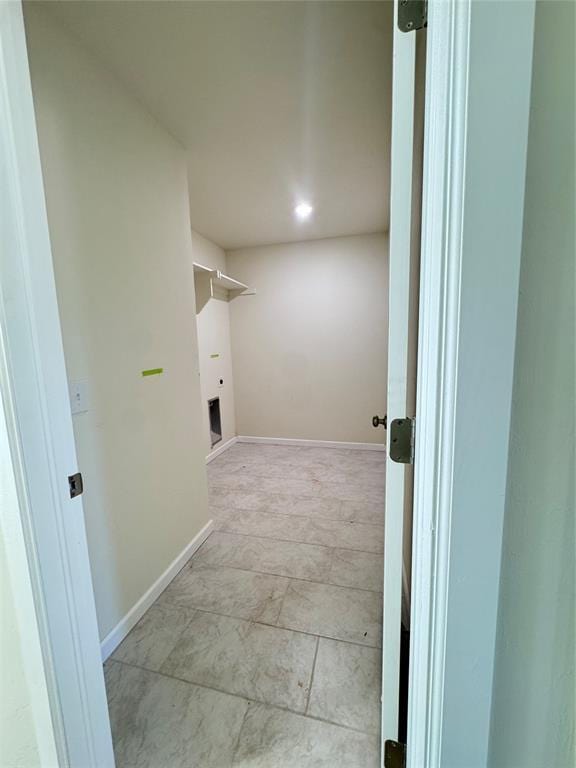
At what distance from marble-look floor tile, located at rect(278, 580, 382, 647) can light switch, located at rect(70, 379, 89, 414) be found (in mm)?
1380

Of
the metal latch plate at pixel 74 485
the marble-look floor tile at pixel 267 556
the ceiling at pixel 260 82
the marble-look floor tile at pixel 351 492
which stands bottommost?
the marble-look floor tile at pixel 351 492

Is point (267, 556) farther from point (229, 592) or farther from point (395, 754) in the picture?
point (395, 754)

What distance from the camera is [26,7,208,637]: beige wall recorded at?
1265 millimetres

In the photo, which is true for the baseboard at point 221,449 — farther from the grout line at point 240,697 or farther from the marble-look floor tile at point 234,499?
the grout line at point 240,697

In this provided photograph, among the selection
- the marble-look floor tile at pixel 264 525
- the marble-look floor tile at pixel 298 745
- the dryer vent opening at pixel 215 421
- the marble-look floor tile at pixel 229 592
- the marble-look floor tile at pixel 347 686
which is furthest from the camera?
the dryer vent opening at pixel 215 421

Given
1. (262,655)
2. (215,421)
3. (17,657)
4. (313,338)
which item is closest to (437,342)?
(17,657)

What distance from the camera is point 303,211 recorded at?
305 cm

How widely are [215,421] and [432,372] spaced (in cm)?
365

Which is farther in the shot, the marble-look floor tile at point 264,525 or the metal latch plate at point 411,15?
the marble-look floor tile at point 264,525

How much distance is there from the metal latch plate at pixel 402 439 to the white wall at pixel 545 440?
0.18 metres

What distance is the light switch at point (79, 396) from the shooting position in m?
1.30

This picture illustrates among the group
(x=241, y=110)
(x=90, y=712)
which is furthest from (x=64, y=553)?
(x=241, y=110)

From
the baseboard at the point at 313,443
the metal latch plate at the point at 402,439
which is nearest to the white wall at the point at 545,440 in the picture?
the metal latch plate at the point at 402,439

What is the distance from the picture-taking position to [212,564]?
200 cm
